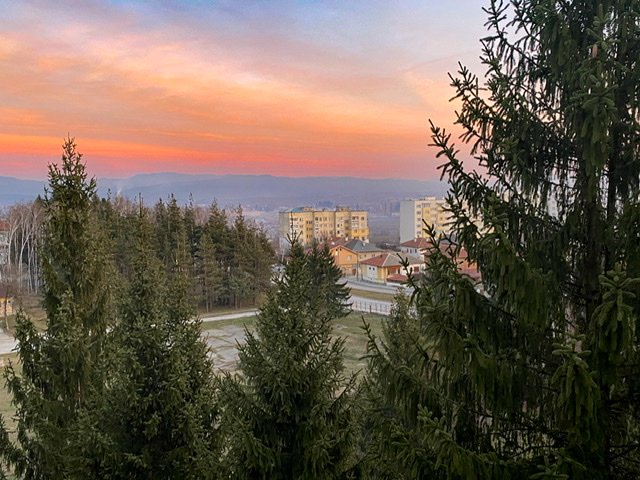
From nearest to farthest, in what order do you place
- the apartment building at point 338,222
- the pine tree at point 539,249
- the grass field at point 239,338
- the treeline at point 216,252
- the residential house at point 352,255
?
the pine tree at point 539,249 → the grass field at point 239,338 → the treeline at point 216,252 → the residential house at point 352,255 → the apartment building at point 338,222

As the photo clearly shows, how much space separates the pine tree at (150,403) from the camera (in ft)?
17.3

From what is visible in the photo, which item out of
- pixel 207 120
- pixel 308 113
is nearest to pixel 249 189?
pixel 207 120

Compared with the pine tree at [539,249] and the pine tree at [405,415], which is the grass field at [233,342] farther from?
the pine tree at [539,249]

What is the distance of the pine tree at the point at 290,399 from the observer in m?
4.45

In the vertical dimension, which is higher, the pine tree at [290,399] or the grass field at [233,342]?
the pine tree at [290,399]

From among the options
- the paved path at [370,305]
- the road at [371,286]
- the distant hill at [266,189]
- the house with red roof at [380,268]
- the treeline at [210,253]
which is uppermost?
the distant hill at [266,189]

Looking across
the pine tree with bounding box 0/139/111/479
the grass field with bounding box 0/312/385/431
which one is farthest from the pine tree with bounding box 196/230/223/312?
the pine tree with bounding box 0/139/111/479

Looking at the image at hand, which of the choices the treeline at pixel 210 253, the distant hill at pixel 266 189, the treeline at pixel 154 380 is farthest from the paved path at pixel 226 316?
the distant hill at pixel 266 189

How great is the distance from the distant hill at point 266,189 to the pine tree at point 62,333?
275 ft

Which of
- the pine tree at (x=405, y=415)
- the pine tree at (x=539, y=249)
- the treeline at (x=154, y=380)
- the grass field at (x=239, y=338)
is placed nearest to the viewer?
the pine tree at (x=539, y=249)

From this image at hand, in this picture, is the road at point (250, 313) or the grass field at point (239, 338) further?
the road at point (250, 313)

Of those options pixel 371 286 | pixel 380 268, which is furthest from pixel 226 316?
Answer: pixel 380 268

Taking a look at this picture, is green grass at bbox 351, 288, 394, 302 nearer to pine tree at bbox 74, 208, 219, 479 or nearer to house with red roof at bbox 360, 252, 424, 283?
house with red roof at bbox 360, 252, 424, 283

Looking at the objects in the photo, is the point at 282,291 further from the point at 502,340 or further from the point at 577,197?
the point at 577,197
